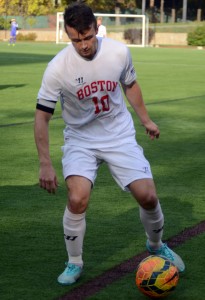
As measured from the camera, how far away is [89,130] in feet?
21.6

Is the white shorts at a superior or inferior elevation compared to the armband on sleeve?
inferior

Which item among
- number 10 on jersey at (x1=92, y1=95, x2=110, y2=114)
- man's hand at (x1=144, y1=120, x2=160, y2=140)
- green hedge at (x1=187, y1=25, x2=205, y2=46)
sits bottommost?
green hedge at (x1=187, y1=25, x2=205, y2=46)

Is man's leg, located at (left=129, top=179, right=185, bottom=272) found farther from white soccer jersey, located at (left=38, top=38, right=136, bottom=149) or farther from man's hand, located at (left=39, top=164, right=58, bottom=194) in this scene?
man's hand, located at (left=39, top=164, right=58, bottom=194)

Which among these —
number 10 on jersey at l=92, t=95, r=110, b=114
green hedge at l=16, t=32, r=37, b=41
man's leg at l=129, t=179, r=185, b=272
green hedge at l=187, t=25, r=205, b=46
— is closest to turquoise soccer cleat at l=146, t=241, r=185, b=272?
man's leg at l=129, t=179, r=185, b=272

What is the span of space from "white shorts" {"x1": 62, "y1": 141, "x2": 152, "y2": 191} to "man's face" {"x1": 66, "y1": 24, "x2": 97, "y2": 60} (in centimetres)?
74

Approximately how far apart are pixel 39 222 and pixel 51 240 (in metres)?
0.71

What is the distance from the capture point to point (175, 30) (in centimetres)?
8031

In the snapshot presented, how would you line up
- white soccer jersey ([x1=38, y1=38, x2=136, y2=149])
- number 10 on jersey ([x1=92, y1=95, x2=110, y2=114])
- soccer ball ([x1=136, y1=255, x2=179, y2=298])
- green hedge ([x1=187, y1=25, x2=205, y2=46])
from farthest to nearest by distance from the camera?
green hedge ([x1=187, y1=25, x2=205, y2=46]) < number 10 on jersey ([x1=92, y1=95, x2=110, y2=114]) < white soccer jersey ([x1=38, y1=38, x2=136, y2=149]) < soccer ball ([x1=136, y1=255, x2=179, y2=298])

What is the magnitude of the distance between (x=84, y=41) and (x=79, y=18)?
0.60 ft

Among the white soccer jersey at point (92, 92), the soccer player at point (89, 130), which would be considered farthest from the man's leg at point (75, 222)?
the white soccer jersey at point (92, 92)

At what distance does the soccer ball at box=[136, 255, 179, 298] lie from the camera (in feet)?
19.5

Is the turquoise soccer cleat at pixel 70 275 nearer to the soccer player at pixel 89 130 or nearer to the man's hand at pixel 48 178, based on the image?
the soccer player at pixel 89 130

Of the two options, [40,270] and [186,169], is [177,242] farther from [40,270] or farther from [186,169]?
[186,169]

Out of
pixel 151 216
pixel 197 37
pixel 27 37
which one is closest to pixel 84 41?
pixel 151 216
